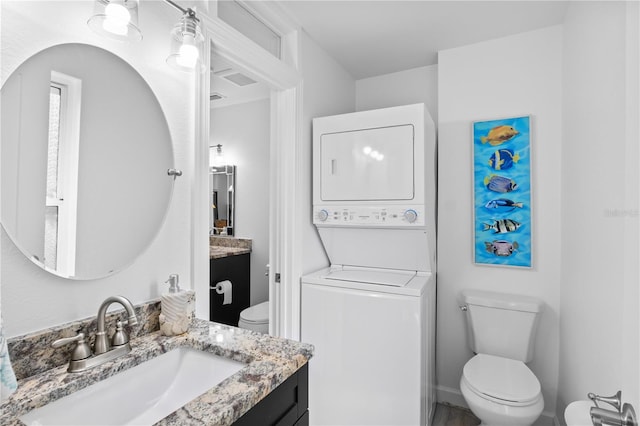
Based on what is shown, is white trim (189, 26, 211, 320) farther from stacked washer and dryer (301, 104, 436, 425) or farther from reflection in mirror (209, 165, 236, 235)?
reflection in mirror (209, 165, 236, 235)

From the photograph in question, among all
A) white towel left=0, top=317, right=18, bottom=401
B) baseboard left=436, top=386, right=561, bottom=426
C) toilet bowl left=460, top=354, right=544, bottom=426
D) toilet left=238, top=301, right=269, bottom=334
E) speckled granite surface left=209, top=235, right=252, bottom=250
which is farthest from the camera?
speckled granite surface left=209, top=235, right=252, bottom=250

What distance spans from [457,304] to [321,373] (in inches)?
43.4

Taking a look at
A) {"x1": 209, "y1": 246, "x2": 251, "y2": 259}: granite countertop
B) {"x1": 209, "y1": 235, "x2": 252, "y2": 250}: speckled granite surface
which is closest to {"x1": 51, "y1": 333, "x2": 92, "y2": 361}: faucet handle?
{"x1": 209, "y1": 246, "x2": 251, "y2": 259}: granite countertop

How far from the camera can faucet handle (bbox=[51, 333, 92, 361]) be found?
35.4 inches

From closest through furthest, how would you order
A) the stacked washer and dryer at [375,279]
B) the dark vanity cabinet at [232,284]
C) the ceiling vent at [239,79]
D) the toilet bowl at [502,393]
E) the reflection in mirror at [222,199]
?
1. the toilet bowl at [502,393]
2. the stacked washer and dryer at [375,279]
3. the ceiling vent at [239,79]
4. the dark vanity cabinet at [232,284]
5. the reflection in mirror at [222,199]

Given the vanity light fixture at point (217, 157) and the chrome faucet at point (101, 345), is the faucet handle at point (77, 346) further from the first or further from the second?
the vanity light fixture at point (217, 157)

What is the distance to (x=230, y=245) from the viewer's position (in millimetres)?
3574

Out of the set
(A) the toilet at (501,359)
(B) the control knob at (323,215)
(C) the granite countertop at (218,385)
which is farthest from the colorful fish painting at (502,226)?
(C) the granite countertop at (218,385)

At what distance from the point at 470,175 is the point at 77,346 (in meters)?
2.35

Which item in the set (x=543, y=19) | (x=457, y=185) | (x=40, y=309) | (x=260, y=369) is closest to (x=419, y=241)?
(x=457, y=185)

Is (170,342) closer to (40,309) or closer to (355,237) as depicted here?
(40,309)

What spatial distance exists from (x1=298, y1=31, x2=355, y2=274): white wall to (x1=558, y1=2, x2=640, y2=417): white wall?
1466 millimetres

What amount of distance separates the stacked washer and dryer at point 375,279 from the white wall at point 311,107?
0.22 ft

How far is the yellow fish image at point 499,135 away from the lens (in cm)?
225
